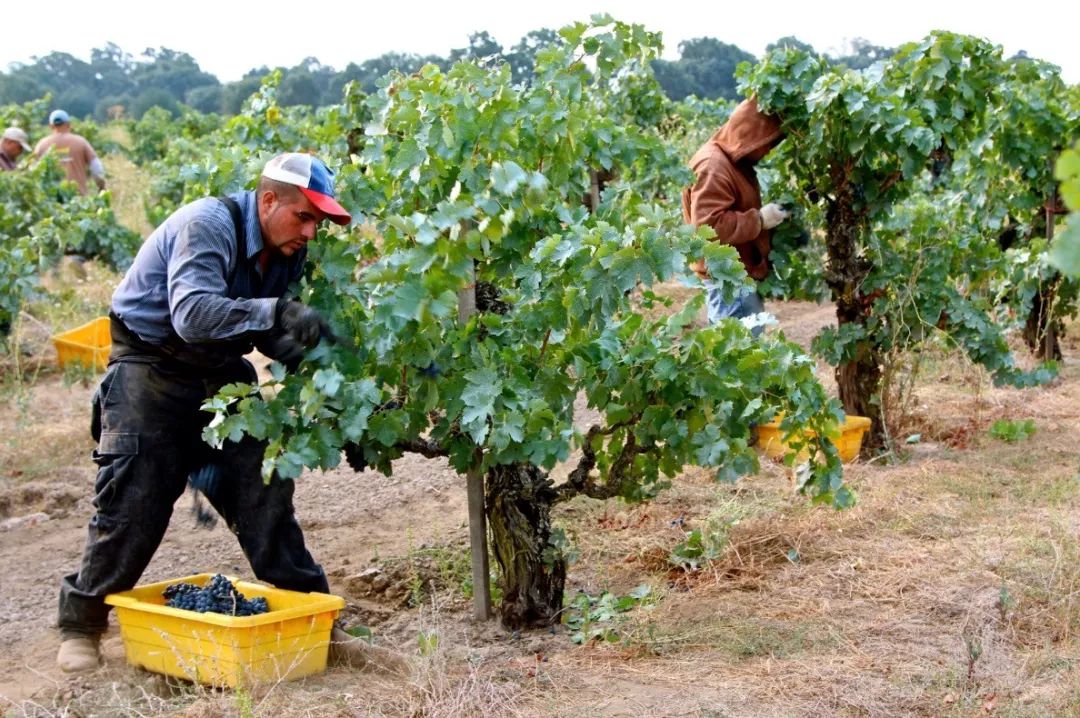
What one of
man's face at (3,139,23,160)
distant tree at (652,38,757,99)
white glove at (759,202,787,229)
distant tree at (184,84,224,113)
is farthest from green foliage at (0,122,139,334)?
distant tree at (184,84,224,113)

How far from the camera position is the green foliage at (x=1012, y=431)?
6.90 m

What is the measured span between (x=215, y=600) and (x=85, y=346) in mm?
5713

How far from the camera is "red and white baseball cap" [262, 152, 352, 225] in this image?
3.79 metres

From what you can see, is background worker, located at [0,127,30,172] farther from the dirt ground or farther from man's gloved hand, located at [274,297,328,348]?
man's gloved hand, located at [274,297,328,348]

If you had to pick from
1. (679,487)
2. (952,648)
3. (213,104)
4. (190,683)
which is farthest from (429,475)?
(213,104)

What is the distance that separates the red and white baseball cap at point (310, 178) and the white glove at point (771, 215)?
3032 millimetres

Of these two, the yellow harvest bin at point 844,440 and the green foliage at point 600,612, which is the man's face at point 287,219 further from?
the yellow harvest bin at point 844,440

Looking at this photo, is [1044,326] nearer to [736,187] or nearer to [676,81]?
[736,187]

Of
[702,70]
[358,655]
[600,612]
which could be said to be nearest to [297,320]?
[358,655]

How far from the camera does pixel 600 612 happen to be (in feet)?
14.3

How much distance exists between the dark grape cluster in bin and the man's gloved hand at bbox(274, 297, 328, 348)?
37.2 inches

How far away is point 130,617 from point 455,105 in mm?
1920

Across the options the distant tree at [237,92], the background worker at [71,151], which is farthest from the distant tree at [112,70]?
the background worker at [71,151]

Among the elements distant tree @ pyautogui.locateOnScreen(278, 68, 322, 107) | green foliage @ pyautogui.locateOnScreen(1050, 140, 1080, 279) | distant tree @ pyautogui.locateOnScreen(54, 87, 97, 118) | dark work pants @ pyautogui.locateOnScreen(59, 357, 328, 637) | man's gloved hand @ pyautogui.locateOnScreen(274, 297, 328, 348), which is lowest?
dark work pants @ pyautogui.locateOnScreen(59, 357, 328, 637)
